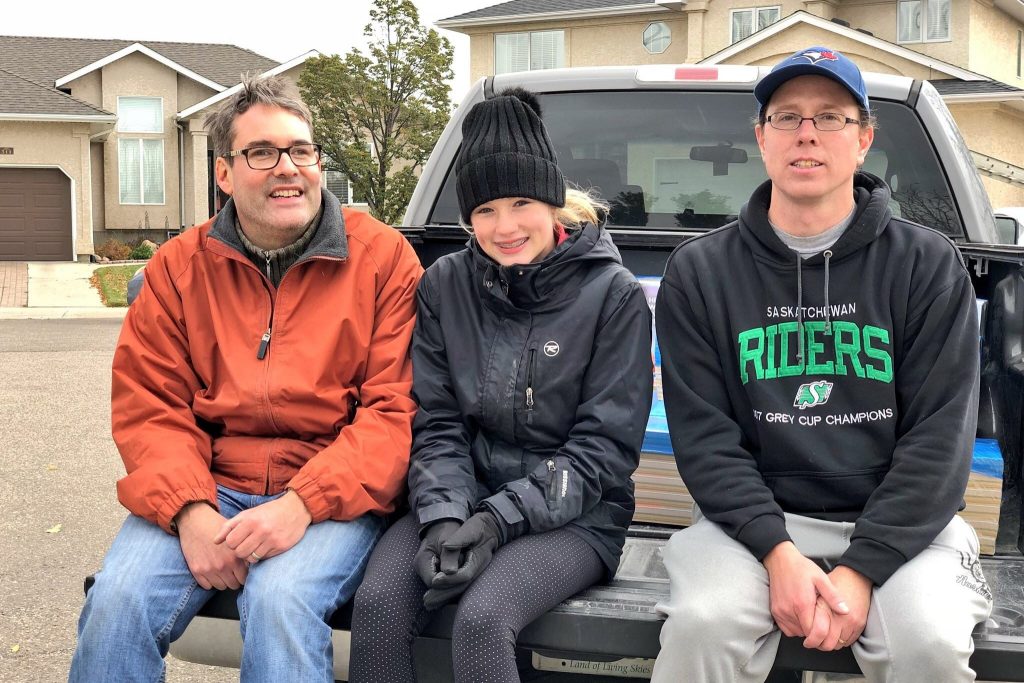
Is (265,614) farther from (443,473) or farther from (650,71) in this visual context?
(650,71)

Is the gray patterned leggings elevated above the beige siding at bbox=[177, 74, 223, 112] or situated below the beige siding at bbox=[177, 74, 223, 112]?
below

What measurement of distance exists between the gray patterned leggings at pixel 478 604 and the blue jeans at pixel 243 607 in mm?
98

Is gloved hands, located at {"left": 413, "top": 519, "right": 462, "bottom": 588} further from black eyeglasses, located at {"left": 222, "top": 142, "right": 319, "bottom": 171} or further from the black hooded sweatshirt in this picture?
black eyeglasses, located at {"left": 222, "top": 142, "right": 319, "bottom": 171}

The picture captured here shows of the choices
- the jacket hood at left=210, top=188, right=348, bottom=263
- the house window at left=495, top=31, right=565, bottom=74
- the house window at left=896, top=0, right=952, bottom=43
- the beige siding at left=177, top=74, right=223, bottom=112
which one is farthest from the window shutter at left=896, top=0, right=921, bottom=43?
the jacket hood at left=210, top=188, right=348, bottom=263

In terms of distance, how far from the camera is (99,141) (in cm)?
3416

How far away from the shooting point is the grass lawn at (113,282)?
21.1 meters

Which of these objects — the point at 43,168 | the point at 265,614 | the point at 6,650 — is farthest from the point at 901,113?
the point at 43,168

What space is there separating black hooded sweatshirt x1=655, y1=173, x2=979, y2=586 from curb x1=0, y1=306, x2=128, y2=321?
17523mm

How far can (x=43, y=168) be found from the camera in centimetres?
3102

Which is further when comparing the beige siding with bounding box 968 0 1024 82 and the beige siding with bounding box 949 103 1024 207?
the beige siding with bounding box 968 0 1024 82

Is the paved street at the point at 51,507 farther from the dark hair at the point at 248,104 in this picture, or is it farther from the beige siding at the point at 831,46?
the beige siding at the point at 831,46

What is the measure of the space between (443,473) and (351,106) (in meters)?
28.3

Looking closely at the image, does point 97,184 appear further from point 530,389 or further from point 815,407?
point 815,407

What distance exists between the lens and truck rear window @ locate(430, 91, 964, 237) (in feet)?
14.2
